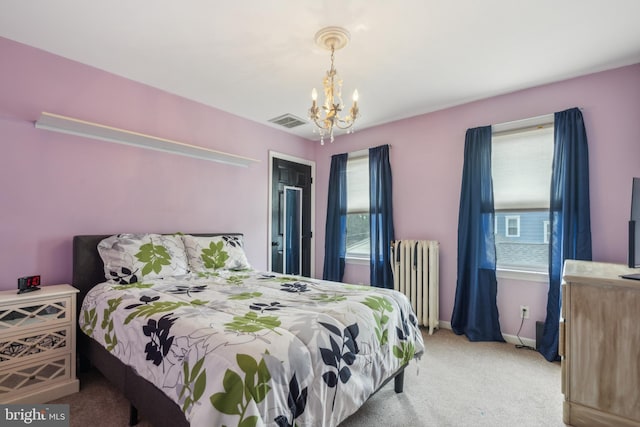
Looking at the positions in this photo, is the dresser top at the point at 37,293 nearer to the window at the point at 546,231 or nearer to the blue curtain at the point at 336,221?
the blue curtain at the point at 336,221

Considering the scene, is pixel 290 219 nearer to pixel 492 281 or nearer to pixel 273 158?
pixel 273 158

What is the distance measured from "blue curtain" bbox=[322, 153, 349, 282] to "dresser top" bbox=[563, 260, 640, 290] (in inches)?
101

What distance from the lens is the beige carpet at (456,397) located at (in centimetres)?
178

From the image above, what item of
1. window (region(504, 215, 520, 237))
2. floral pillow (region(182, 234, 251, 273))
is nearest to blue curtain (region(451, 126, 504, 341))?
window (region(504, 215, 520, 237))

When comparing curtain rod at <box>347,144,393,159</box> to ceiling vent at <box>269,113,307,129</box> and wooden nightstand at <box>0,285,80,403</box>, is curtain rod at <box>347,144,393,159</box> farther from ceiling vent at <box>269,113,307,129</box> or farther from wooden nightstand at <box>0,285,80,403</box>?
wooden nightstand at <box>0,285,80,403</box>

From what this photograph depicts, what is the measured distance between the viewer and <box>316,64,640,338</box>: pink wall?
244 cm

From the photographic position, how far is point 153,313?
1613mm

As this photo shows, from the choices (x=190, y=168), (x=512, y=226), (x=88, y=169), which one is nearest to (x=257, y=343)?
(x=88, y=169)

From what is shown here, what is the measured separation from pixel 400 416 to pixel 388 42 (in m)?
2.51

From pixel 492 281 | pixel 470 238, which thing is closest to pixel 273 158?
pixel 470 238

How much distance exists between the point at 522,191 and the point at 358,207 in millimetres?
1904

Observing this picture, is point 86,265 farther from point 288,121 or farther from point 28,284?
point 288,121

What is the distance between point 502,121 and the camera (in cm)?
304

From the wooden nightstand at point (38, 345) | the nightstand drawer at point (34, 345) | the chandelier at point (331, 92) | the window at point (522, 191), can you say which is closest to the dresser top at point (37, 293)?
the wooden nightstand at point (38, 345)
